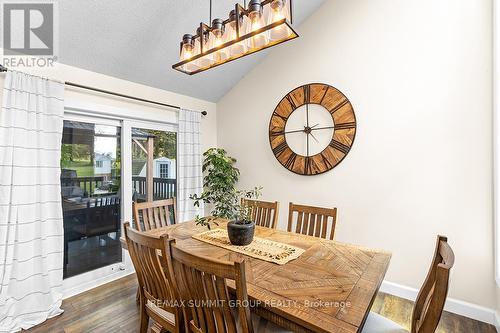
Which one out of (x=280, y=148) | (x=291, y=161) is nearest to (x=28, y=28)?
(x=280, y=148)

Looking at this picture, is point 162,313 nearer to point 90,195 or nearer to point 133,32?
point 90,195

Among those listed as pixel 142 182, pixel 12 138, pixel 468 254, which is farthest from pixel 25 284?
pixel 468 254

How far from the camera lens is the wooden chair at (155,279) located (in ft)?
4.11

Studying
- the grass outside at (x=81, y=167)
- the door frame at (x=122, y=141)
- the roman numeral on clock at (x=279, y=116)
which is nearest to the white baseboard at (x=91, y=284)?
the door frame at (x=122, y=141)

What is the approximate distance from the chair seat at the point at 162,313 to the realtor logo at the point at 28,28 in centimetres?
238

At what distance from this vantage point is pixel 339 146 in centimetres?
273

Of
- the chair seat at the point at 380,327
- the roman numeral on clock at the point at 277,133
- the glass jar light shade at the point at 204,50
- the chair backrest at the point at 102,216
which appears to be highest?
the glass jar light shade at the point at 204,50

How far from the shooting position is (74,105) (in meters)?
2.43

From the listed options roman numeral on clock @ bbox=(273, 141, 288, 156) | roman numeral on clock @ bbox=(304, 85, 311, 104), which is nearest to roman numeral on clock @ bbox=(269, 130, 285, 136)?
roman numeral on clock @ bbox=(273, 141, 288, 156)

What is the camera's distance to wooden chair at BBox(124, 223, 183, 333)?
4.11 feet

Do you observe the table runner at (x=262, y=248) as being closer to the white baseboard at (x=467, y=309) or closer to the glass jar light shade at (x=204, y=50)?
the glass jar light shade at (x=204, y=50)

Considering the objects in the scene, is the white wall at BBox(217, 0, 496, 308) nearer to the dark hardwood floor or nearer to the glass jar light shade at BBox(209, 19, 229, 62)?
the dark hardwood floor

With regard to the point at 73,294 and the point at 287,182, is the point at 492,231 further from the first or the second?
the point at 73,294

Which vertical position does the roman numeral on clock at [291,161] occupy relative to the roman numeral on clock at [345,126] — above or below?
below
